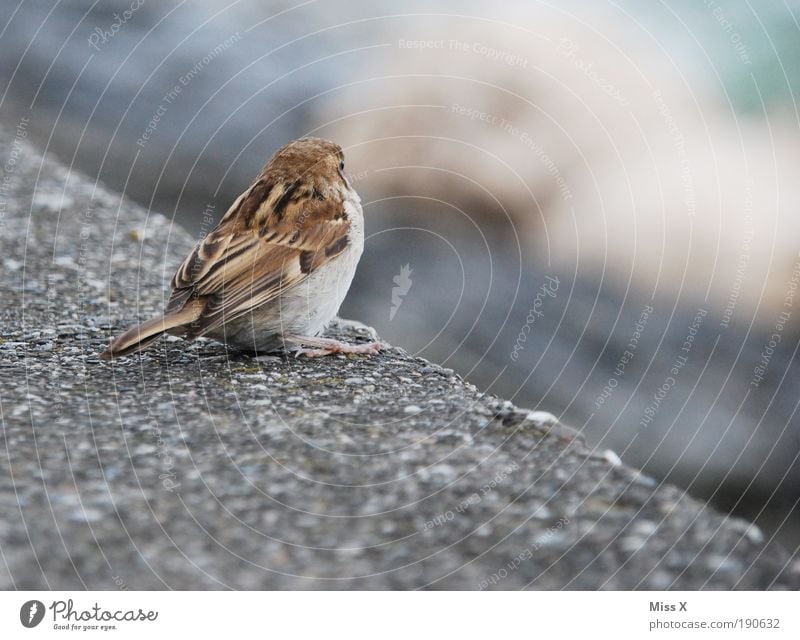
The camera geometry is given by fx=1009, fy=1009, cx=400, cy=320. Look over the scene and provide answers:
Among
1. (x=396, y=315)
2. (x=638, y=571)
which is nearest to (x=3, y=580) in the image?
(x=638, y=571)

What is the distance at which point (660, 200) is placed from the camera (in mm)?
6797
